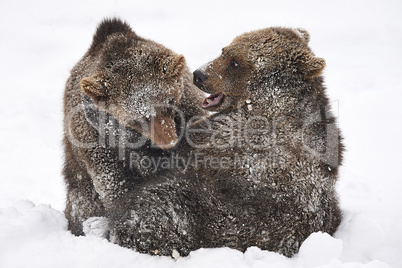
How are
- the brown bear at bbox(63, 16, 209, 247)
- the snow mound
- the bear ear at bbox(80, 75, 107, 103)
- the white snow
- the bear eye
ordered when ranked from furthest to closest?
1. the bear eye
2. the brown bear at bbox(63, 16, 209, 247)
3. the bear ear at bbox(80, 75, 107, 103)
4. the white snow
5. the snow mound

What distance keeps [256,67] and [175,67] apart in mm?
951

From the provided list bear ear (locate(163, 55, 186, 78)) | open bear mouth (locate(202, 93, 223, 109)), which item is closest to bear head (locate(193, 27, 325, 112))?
open bear mouth (locate(202, 93, 223, 109))

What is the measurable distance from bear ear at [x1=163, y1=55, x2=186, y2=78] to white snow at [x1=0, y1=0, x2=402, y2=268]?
6.65 ft

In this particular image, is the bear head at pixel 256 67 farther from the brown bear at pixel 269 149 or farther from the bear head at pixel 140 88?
the bear head at pixel 140 88

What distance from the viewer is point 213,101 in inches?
210

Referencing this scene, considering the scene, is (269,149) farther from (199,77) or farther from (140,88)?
(140,88)

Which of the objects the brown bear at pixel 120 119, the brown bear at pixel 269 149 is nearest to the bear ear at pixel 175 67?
the brown bear at pixel 120 119

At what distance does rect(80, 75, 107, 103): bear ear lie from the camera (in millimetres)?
4680

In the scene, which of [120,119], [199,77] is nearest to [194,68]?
[199,77]

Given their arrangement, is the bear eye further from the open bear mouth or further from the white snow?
the white snow

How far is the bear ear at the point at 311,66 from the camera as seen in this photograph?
4.73 meters
